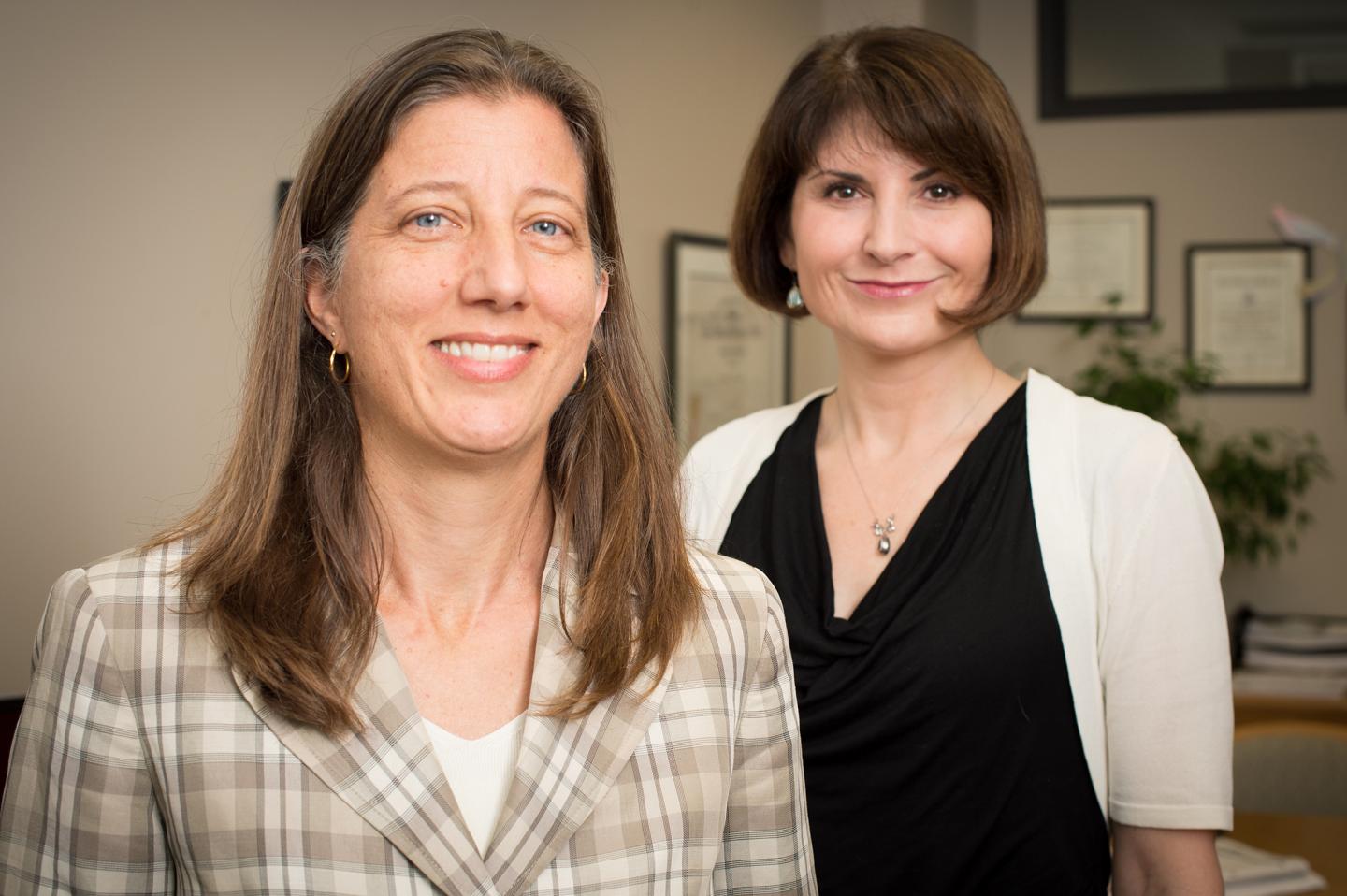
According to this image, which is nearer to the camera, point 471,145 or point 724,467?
point 471,145

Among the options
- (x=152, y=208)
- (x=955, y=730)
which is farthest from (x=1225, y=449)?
(x=152, y=208)

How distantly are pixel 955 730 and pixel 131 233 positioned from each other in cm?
167

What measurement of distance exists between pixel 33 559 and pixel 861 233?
1.43 meters

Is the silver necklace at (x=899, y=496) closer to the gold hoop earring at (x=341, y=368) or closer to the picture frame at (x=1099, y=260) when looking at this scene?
the gold hoop earring at (x=341, y=368)

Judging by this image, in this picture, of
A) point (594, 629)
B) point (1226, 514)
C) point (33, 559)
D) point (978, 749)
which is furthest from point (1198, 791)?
point (1226, 514)

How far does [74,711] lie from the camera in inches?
49.9

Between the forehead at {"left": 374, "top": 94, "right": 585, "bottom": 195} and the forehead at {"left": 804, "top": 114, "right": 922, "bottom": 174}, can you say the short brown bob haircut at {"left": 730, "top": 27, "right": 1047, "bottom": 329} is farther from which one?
the forehead at {"left": 374, "top": 94, "right": 585, "bottom": 195}

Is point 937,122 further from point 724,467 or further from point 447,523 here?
point 447,523

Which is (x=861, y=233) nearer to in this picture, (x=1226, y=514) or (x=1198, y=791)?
(x=1198, y=791)

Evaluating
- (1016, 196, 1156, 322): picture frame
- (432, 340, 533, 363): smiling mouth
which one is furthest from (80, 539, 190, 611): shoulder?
(1016, 196, 1156, 322): picture frame

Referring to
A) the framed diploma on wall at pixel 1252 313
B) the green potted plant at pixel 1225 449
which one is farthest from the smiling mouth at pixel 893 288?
the framed diploma on wall at pixel 1252 313

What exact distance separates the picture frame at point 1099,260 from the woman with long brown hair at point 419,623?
4001 mm

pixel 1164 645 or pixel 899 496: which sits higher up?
pixel 899 496

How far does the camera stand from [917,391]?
77.0 inches
